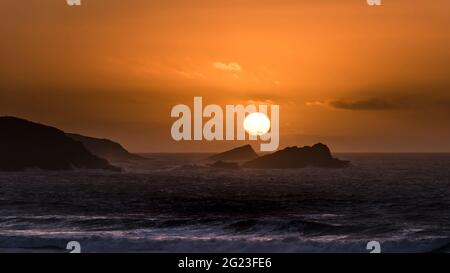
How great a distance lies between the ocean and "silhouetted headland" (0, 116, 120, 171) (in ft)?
3.60

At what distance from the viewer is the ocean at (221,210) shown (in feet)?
68.2

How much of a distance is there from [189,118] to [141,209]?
399 inches

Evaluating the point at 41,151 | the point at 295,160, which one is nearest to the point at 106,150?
the point at 295,160

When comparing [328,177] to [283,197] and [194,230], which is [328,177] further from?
[194,230]

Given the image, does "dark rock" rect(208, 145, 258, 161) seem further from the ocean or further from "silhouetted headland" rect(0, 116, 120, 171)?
"silhouetted headland" rect(0, 116, 120, 171)

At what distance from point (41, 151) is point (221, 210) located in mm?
22468

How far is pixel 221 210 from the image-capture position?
29.7 metres

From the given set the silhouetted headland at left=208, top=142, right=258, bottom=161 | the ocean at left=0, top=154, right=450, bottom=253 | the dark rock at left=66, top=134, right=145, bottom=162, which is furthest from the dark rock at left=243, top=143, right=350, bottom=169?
the dark rock at left=66, top=134, right=145, bottom=162

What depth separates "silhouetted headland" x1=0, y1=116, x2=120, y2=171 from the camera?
131ft

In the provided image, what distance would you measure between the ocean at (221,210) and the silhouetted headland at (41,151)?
1.10 meters

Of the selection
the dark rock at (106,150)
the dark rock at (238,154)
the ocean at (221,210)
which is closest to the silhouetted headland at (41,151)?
the ocean at (221,210)

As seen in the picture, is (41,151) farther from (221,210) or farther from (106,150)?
(221,210)

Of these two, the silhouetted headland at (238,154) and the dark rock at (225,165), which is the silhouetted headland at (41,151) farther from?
the silhouetted headland at (238,154)

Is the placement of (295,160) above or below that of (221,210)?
above
